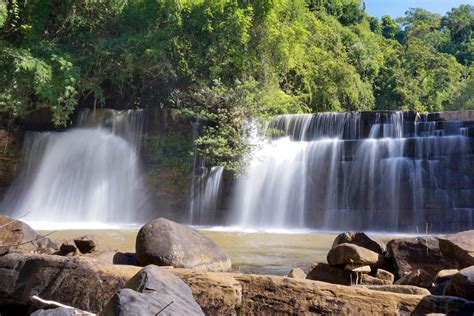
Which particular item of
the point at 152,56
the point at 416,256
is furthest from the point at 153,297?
the point at 152,56

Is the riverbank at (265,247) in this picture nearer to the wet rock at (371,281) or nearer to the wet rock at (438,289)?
the wet rock at (371,281)

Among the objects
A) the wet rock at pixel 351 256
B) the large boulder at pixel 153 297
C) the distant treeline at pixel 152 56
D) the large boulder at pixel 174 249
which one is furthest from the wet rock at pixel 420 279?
the distant treeline at pixel 152 56

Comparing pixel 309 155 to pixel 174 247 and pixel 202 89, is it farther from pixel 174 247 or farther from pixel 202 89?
pixel 174 247

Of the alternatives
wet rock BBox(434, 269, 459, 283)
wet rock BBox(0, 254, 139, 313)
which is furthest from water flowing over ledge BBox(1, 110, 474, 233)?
wet rock BBox(0, 254, 139, 313)

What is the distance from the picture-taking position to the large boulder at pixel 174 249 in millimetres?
5703

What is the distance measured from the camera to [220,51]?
1886 centimetres

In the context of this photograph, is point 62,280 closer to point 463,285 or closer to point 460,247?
point 463,285

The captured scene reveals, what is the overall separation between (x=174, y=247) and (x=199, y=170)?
38.5 feet

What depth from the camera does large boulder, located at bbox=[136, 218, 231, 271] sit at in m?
5.70

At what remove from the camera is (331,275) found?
6059mm

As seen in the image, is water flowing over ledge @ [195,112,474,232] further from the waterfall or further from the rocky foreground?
the rocky foreground

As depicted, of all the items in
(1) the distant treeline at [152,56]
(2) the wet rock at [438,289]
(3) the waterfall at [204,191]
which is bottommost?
(2) the wet rock at [438,289]

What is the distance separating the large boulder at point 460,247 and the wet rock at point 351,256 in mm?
827

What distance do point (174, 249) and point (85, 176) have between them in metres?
13.6
